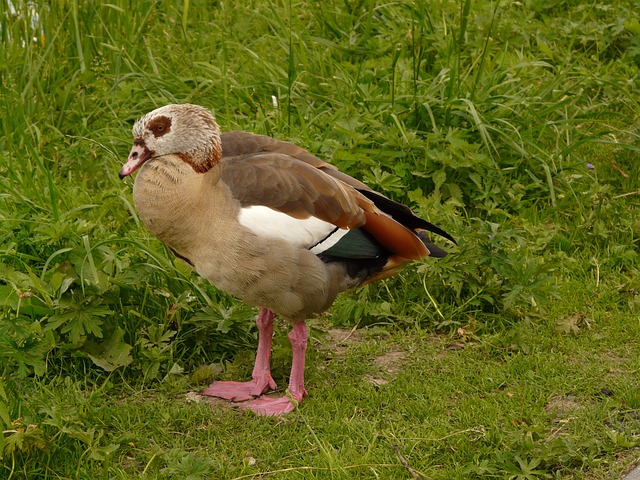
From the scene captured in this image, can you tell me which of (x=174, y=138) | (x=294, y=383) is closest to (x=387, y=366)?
(x=294, y=383)

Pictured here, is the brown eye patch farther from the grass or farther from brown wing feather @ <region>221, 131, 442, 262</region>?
the grass

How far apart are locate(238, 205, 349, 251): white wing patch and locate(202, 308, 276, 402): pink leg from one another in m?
0.48

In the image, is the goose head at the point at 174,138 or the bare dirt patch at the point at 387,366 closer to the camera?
the goose head at the point at 174,138

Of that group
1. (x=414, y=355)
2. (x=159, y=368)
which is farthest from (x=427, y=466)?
(x=159, y=368)

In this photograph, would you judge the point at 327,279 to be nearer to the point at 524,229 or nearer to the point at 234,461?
the point at 234,461

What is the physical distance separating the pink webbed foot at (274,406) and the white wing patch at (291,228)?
0.65 meters

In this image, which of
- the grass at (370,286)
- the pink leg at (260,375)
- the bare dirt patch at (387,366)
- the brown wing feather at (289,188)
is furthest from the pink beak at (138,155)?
the bare dirt patch at (387,366)

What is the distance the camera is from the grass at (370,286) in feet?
13.1

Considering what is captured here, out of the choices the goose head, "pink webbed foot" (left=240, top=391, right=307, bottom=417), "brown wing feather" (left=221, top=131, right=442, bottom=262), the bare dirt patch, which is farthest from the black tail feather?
"pink webbed foot" (left=240, top=391, right=307, bottom=417)

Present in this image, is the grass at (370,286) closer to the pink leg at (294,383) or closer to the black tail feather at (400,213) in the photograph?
→ the pink leg at (294,383)

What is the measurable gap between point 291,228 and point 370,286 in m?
1.10

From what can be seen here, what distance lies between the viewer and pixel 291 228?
418 cm

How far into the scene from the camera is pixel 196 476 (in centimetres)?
373

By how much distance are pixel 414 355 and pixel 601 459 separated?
3.86ft
